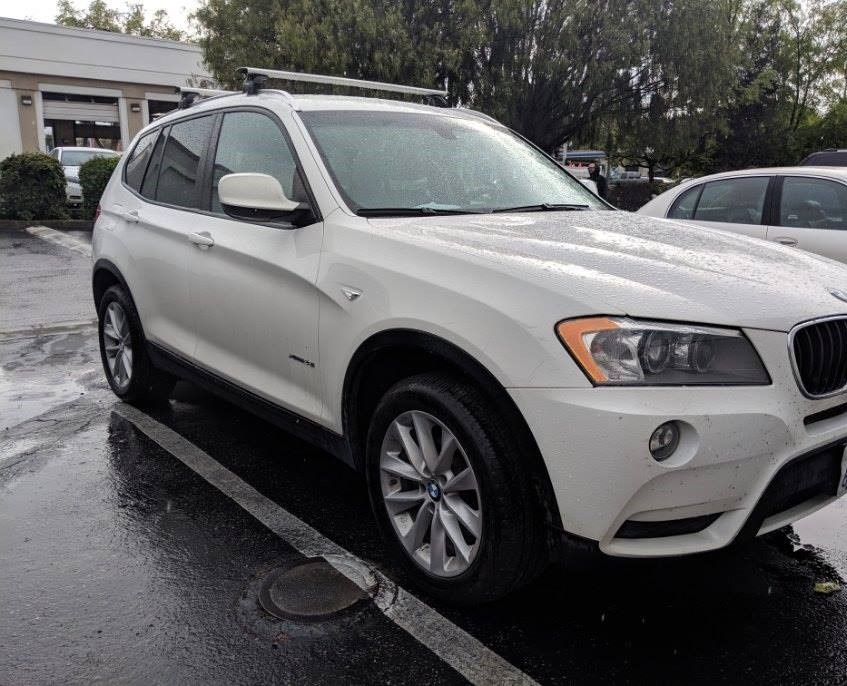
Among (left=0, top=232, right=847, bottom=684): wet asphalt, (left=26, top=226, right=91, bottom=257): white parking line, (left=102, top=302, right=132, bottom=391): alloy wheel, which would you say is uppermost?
(left=102, top=302, right=132, bottom=391): alloy wheel

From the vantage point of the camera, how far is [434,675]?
245 centimetres

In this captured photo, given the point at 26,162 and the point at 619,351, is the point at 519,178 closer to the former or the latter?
the point at 619,351

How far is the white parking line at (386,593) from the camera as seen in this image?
8.14 ft

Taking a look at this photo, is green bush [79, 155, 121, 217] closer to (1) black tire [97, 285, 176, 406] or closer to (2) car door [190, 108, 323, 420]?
(1) black tire [97, 285, 176, 406]

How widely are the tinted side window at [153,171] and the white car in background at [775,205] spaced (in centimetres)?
460

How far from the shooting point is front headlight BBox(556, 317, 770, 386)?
7.48 feet

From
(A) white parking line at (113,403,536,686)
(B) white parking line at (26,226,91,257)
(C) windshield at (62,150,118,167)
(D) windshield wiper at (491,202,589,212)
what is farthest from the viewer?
(C) windshield at (62,150,118,167)

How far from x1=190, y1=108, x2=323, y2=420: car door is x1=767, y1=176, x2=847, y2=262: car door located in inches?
184

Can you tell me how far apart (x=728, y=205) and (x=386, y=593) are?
554cm

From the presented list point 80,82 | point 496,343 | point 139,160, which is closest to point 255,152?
point 139,160

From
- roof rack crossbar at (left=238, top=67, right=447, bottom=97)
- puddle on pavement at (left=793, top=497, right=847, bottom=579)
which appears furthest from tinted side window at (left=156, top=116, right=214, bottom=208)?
puddle on pavement at (left=793, top=497, right=847, bottom=579)

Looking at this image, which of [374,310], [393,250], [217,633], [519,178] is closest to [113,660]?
[217,633]

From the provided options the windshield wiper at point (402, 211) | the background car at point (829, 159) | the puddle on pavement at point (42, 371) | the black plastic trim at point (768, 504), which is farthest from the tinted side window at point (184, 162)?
the background car at point (829, 159)

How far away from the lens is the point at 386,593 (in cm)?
291
